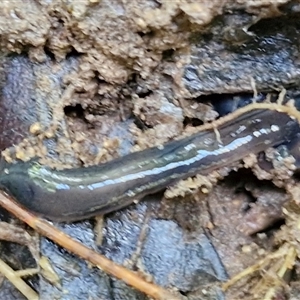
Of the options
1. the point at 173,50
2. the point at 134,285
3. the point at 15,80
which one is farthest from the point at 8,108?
the point at 134,285

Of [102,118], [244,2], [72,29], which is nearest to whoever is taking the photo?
[244,2]

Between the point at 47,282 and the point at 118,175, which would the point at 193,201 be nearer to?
the point at 118,175

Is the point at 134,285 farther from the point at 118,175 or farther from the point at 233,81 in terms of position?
the point at 233,81

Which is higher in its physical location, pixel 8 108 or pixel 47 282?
pixel 8 108

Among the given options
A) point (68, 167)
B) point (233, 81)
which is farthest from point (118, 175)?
point (233, 81)

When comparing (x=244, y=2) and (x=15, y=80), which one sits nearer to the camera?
(x=244, y=2)

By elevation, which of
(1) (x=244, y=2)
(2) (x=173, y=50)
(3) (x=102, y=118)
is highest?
(1) (x=244, y=2)

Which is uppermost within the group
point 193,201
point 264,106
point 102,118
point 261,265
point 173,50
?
point 173,50

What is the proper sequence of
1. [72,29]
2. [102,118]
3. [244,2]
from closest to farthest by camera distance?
[244,2] < [72,29] < [102,118]

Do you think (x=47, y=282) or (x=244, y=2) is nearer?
→ (x=244, y=2)
